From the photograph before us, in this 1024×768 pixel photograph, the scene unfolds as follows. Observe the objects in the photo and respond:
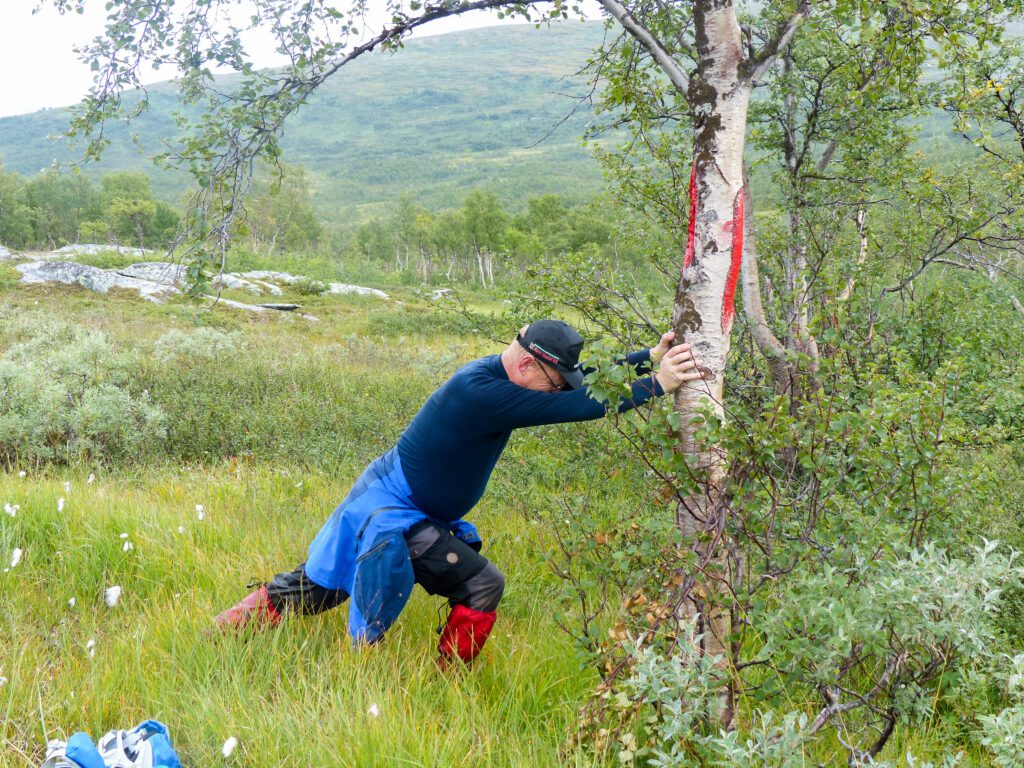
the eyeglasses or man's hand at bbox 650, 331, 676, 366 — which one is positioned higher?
man's hand at bbox 650, 331, 676, 366

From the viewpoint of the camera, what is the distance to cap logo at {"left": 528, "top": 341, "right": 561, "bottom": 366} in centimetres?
328

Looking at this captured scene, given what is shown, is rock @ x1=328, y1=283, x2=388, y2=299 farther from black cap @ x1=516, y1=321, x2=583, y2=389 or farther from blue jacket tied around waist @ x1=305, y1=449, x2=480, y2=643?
black cap @ x1=516, y1=321, x2=583, y2=389

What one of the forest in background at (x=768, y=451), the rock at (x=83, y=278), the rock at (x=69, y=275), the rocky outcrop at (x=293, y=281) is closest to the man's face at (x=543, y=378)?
the forest in background at (x=768, y=451)

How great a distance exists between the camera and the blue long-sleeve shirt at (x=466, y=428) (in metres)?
3.14

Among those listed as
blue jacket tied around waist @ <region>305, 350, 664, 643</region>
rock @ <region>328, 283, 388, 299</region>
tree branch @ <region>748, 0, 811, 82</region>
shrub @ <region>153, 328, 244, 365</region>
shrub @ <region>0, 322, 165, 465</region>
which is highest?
tree branch @ <region>748, 0, 811, 82</region>

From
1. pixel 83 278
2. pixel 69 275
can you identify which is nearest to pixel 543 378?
pixel 83 278

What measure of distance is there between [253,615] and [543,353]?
1927mm

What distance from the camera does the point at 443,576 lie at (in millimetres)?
3385

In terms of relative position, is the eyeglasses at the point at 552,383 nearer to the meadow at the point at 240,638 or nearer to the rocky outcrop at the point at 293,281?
the meadow at the point at 240,638

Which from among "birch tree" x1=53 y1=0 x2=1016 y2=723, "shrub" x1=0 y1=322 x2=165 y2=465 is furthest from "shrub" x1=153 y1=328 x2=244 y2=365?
"birch tree" x1=53 y1=0 x2=1016 y2=723

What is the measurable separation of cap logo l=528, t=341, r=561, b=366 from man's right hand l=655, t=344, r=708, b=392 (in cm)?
59

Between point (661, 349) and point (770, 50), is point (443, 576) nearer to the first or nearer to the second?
point (661, 349)

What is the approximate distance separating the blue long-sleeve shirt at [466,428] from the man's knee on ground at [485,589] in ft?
1.17

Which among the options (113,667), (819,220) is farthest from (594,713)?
(819,220)
